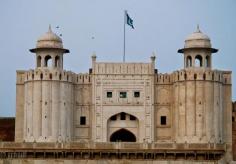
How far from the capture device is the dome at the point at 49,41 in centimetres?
7219

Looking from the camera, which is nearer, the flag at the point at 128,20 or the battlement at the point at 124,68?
the battlement at the point at 124,68

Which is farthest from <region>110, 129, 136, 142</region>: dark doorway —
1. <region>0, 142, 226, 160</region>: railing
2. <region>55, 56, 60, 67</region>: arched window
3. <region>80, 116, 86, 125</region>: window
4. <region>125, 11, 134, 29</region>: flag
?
<region>0, 142, 226, 160</region>: railing

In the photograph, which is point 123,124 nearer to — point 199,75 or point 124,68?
point 124,68

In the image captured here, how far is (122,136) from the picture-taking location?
74.4 meters

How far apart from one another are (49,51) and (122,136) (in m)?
9.30

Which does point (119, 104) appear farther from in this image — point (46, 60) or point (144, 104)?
point (46, 60)

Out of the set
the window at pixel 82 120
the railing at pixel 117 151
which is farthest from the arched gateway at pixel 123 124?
the railing at pixel 117 151

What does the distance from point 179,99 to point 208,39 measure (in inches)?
214

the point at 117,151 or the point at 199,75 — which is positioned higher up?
the point at 199,75

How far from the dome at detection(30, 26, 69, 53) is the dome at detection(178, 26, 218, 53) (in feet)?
32.4

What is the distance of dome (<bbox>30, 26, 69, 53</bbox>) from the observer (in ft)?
237

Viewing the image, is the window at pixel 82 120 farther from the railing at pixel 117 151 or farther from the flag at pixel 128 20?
the railing at pixel 117 151

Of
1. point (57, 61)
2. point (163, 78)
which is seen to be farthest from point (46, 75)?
point (163, 78)

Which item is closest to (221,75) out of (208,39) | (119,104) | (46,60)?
(208,39)
